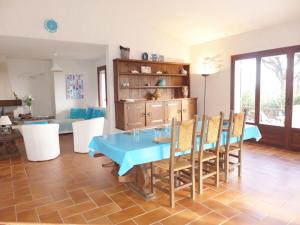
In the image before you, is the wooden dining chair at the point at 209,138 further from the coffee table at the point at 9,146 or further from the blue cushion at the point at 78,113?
the blue cushion at the point at 78,113

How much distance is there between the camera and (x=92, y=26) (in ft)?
Result: 16.4

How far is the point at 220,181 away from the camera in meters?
3.14

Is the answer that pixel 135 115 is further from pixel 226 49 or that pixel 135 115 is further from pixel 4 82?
pixel 4 82

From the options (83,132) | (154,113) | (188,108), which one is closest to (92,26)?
(83,132)

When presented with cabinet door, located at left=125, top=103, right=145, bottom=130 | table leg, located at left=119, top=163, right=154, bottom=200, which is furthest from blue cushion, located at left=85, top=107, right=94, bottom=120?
table leg, located at left=119, top=163, right=154, bottom=200

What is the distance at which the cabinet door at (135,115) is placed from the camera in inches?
209

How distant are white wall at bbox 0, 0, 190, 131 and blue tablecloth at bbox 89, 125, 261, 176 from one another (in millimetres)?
2721

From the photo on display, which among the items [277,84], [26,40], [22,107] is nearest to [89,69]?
[22,107]

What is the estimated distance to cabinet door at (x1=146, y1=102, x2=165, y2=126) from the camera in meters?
5.63

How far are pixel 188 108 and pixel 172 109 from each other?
585 millimetres

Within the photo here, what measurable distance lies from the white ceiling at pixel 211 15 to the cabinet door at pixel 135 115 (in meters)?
2.14

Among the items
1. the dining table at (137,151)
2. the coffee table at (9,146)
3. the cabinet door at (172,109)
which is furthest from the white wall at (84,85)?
the dining table at (137,151)

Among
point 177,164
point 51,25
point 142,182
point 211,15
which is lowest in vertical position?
point 142,182

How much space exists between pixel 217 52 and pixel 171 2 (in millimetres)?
1974
